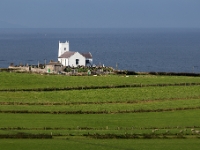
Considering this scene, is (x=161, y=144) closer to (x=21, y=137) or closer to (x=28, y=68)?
(x=21, y=137)

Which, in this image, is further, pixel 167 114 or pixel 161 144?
pixel 167 114

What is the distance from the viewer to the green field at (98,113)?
30.7 meters

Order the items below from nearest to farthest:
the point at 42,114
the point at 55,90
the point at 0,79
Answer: the point at 42,114, the point at 55,90, the point at 0,79

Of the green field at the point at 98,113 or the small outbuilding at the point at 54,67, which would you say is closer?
the green field at the point at 98,113

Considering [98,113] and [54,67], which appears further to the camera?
[54,67]

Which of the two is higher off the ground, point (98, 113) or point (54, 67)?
point (54, 67)

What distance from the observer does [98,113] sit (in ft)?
136

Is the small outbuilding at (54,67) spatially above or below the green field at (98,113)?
above

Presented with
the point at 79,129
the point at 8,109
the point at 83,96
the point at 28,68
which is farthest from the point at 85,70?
the point at 79,129

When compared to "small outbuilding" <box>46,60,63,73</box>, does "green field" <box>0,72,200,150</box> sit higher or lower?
lower

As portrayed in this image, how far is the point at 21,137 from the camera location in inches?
1228

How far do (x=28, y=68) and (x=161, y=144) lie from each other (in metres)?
51.8

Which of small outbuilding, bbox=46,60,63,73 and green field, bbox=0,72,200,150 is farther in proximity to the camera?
small outbuilding, bbox=46,60,63,73

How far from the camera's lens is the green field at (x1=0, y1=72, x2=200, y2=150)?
30733 millimetres
